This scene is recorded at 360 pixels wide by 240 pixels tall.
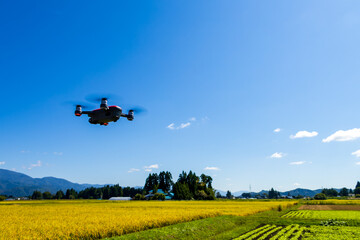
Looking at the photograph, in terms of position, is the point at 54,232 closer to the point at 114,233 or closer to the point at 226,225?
the point at 114,233

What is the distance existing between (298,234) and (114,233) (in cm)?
1848

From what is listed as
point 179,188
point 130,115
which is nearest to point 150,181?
point 179,188

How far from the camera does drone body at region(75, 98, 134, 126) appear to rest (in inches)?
554

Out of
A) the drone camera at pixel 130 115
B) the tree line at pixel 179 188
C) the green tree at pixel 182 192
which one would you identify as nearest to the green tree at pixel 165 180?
the tree line at pixel 179 188

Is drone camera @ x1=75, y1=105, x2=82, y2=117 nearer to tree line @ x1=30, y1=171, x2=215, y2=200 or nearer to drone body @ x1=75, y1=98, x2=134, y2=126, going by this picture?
drone body @ x1=75, y1=98, x2=134, y2=126

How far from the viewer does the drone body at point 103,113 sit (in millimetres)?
14077

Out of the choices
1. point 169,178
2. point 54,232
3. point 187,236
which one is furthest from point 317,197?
point 54,232

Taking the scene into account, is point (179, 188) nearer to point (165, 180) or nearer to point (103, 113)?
point (165, 180)

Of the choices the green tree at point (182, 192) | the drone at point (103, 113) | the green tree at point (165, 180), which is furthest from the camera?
the green tree at point (165, 180)

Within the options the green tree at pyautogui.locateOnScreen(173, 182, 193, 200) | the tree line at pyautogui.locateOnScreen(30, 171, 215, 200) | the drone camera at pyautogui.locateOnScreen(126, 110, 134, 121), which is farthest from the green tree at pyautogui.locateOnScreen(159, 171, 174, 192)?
the drone camera at pyautogui.locateOnScreen(126, 110, 134, 121)

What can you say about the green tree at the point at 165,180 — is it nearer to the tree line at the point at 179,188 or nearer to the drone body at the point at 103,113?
the tree line at the point at 179,188

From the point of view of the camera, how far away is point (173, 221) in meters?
26.5

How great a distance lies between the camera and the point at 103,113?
569 inches

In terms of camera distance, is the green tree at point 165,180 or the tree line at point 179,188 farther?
the green tree at point 165,180
